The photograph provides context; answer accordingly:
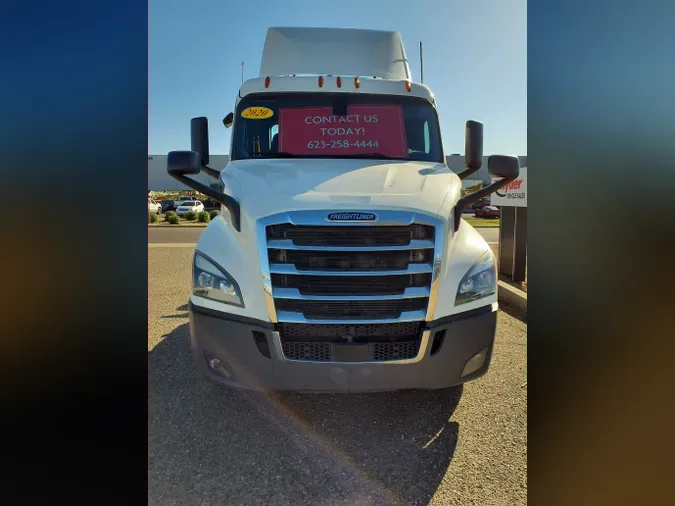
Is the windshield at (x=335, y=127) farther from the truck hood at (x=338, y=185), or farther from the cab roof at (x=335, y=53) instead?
the cab roof at (x=335, y=53)

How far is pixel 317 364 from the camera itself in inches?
97.2

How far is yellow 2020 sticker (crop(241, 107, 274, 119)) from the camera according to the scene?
12.6 ft

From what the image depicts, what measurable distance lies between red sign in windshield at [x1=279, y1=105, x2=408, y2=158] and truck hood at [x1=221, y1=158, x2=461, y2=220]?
194 millimetres

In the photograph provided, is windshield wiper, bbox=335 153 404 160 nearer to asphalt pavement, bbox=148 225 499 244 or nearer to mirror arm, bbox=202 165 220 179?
mirror arm, bbox=202 165 220 179

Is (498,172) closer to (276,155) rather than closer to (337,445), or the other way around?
(276,155)

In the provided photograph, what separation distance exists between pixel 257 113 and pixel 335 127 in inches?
30.8

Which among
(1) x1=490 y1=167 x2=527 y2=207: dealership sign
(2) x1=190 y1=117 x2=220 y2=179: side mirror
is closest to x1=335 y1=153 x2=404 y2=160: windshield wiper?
(2) x1=190 y1=117 x2=220 y2=179: side mirror

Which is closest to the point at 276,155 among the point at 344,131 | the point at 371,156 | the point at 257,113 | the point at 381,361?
Answer: the point at 257,113

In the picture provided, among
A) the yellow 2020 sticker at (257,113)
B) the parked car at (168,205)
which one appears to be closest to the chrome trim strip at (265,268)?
the yellow 2020 sticker at (257,113)

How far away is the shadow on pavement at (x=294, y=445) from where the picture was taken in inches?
87.8

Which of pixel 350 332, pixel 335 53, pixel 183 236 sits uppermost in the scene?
pixel 335 53

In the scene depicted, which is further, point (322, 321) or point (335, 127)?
point (335, 127)
